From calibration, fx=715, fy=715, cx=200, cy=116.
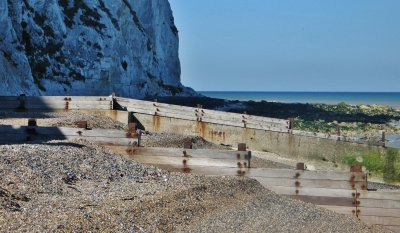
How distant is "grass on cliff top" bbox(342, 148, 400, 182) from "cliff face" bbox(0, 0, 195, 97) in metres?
21.3

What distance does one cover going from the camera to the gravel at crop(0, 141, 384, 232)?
10.3 m

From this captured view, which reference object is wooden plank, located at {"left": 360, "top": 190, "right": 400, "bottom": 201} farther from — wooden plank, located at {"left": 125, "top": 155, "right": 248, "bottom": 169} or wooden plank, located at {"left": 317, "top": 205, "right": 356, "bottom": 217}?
wooden plank, located at {"left": 125, "top": 155, "right": 248, "bottom": 169}

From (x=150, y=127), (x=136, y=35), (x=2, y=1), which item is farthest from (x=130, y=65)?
(x=150, y=127)

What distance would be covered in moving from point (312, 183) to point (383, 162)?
6547 millimetres

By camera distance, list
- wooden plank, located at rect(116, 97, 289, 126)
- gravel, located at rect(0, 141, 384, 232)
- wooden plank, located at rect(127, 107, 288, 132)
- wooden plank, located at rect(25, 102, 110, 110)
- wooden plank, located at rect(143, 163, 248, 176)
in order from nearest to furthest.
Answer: gravel, located at rect(0, 141, 384, 232) → wooden plank, located at rect(143, 163, 248, 176) → wooden plank, located at rect(127, 107, 288, 132) → wooden plank, located at rect(116, 97, 289, 126) → wooden plank, located at rect(25, 102, 110, 110)

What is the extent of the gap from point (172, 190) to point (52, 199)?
2671 millimetres

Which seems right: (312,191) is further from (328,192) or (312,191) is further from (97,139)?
(97,139)

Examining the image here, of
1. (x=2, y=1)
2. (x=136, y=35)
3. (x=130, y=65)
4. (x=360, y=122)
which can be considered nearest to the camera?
(x=2, y=1)

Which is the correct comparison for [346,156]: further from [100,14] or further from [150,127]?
[100,14]

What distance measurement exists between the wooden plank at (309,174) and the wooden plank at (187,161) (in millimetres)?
403

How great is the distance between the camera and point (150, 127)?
24656 mm

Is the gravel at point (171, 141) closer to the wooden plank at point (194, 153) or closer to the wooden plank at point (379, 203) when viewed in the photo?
the wooden plank at point (194, 153)

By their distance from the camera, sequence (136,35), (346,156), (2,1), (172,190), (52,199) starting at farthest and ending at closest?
1. (136,35)
2. (2,1)
3. (346,156)
4. (172,190)
5. (52,199)

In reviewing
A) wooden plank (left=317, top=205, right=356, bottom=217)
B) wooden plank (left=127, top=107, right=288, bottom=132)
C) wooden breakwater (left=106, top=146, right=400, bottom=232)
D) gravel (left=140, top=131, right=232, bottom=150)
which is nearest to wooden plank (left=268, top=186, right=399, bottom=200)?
wooden breakwater (left=106, top=146, right=400, bottom=232)
